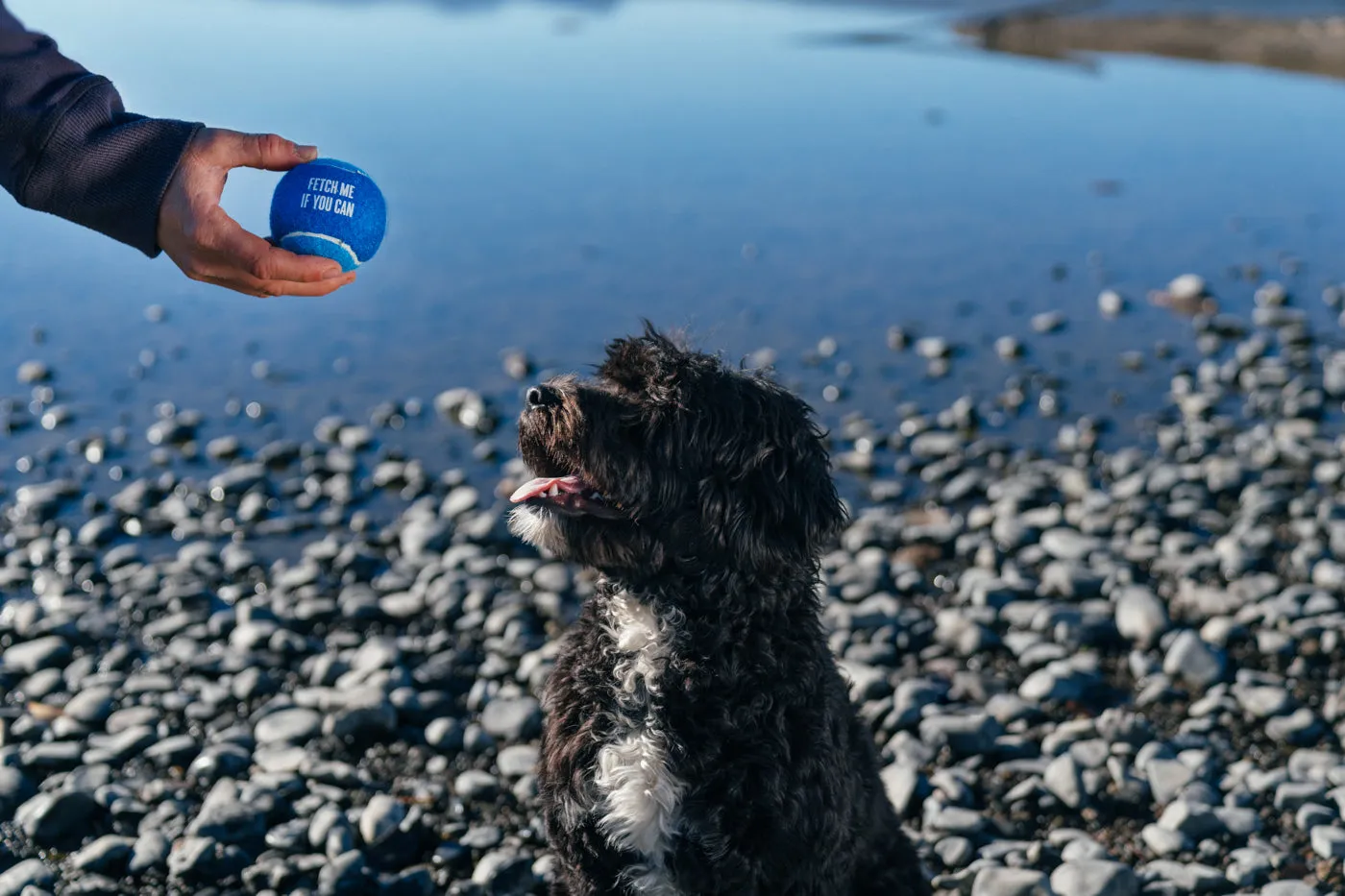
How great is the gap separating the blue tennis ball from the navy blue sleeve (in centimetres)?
42

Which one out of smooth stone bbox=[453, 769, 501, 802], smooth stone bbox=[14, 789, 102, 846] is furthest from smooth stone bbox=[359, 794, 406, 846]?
smooth stone bbox=[14, 789, 102, 846]

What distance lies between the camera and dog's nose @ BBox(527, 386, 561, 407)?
156 inches

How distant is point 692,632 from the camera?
13.3 ft

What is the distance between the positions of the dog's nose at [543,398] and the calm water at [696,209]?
→ 4500 mm

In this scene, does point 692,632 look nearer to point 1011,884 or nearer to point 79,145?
point 1011,884

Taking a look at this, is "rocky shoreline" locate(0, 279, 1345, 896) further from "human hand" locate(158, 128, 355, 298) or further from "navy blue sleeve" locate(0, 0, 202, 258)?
"navy blue sleeve" locate(0, 0, 202, 258)

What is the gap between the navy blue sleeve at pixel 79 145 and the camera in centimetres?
361

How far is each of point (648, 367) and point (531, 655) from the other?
266 cm

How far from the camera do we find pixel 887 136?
49.8 feet

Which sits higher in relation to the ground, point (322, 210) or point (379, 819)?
point (322, 210)

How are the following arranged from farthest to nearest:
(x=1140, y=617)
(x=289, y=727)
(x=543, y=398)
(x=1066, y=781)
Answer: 1. (x=1140, y=617)
2. (x=289, y=727)
3. (x=1066, y=781)
4. (x=543, y=398)

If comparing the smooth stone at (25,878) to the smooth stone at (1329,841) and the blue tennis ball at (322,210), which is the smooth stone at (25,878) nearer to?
the blue tennis ball at (322,210)

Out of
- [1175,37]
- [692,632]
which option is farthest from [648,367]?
[1175,37]

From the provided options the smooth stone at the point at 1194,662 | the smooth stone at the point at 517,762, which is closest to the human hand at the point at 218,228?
the smooth stone at the point at 517,762
